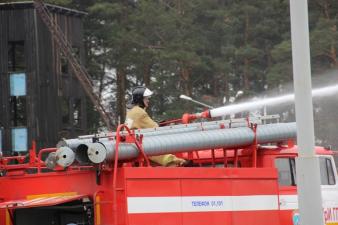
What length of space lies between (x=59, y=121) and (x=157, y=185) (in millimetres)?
31826

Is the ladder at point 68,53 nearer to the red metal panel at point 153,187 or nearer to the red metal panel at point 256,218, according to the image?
the red metal panel at point 256,218

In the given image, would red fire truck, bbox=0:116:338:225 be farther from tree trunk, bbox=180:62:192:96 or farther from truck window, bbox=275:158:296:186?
tree trunk, bbox=180:62:192:96

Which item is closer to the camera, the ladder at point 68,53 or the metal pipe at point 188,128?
the metal pipe at point 188,128

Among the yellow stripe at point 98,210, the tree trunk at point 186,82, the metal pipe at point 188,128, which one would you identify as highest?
the tree trunk at point 186,82

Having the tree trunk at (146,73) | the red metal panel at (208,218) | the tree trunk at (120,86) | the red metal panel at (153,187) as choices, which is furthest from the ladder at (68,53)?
the red metal panel at (153,187)

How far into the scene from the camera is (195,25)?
48.6 m

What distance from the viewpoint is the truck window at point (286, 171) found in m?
14.1

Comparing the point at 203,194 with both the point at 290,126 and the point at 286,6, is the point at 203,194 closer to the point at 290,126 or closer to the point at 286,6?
the point at 290,126

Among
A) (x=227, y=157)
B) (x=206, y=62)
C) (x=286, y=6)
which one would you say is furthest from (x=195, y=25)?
(x=227, y=157)

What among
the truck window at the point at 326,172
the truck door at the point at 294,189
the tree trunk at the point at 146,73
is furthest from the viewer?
the tree trunk at the point at 146,73

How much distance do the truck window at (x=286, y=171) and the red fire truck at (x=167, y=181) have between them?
2cm

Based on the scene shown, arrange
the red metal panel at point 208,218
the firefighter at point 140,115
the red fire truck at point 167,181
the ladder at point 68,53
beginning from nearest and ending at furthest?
the red fire truck at point 167,181 < the red metal panel at point 208,218 < the firefighter at point 140,115 < the ladder at point 68,53

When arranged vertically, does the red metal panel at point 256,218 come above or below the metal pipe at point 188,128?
below

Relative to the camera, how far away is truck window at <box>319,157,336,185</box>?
48.0ft
